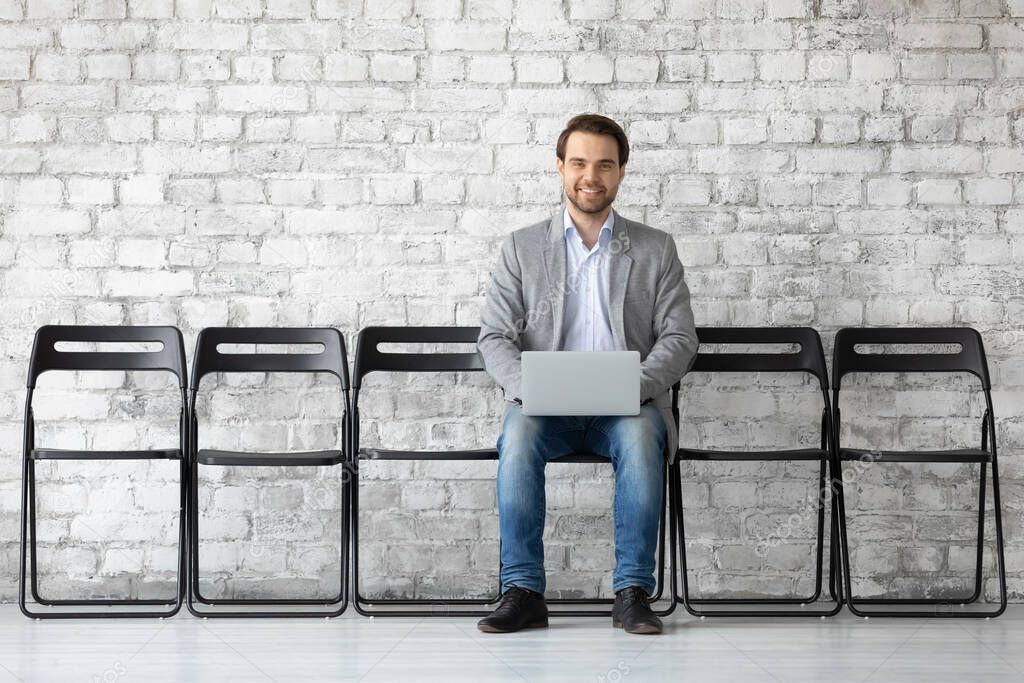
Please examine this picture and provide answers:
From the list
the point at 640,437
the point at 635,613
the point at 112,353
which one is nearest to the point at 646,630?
the point at 635,613

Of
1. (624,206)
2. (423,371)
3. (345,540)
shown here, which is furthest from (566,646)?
(624,206)

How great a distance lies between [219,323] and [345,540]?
2.84 feet

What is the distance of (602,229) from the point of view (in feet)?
9.87

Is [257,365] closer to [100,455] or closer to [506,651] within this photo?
[100,455]

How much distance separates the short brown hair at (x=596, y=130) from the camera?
2941mm

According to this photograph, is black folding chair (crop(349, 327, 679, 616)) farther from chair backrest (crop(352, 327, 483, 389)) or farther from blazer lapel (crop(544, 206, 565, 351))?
blazer lapel (crop(544, 206, 565, 351))

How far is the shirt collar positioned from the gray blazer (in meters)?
0.01

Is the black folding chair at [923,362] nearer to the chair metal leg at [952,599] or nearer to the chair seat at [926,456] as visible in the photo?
the chair metal leg at [952,599]

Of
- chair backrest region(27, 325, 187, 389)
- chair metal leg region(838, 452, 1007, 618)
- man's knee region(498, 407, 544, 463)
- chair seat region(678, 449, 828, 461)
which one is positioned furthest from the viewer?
chair backrest region(27, 325, 187, 389)

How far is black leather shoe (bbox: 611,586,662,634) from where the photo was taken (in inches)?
105

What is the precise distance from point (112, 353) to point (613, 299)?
1.58 metres

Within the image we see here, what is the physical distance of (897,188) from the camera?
3.30m

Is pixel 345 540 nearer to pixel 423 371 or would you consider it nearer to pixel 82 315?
pixel 423 371

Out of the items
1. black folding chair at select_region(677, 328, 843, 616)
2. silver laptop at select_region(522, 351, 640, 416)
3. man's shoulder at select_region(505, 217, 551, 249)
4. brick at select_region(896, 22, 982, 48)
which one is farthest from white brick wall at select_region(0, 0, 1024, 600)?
silver laptop at select_region(522, 351, 640, 416)
